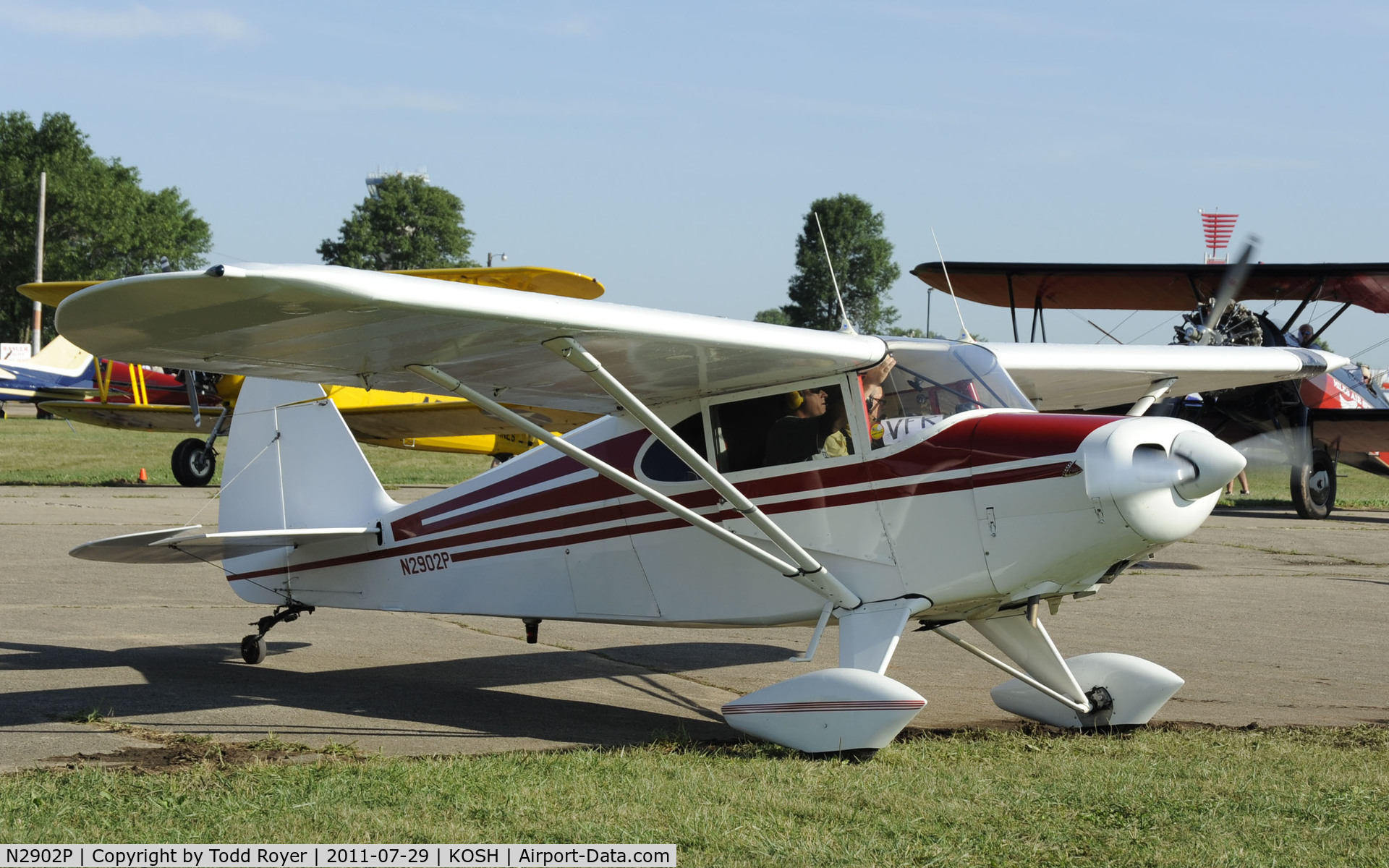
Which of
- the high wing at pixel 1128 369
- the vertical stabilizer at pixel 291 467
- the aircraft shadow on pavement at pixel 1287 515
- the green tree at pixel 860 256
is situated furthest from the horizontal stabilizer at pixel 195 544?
the green tree at pixel 860 256

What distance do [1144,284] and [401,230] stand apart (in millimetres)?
98702

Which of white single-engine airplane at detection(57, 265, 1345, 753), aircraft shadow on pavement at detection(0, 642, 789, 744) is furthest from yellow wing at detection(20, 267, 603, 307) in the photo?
white single-engine airplane at detection(57, 265, 1345, 753)

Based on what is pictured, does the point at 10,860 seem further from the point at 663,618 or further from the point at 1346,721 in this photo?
the point at 1346,721

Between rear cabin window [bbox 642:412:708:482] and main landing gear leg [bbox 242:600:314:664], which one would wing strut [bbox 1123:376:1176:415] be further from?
main landing gear leg [bbox 242:600:314:664]

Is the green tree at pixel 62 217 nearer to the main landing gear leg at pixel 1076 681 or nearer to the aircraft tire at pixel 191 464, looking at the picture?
the aircraft tire at pixel 191 464

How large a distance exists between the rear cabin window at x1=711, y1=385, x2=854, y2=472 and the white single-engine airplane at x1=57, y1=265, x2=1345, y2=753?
0.5 inches

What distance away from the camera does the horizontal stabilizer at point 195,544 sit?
7234 millimetres

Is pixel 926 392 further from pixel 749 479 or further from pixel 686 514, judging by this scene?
pixel 686 514

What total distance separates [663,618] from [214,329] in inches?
125

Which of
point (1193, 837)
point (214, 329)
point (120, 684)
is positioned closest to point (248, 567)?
point (120, 684)

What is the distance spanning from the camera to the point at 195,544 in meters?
7.43

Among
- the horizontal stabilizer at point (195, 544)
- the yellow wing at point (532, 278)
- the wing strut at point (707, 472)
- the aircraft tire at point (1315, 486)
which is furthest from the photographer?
the aircraft tire at point (1315, 486)

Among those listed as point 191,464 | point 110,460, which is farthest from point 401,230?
point 191,464

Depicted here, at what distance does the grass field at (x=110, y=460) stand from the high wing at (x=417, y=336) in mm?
19664
